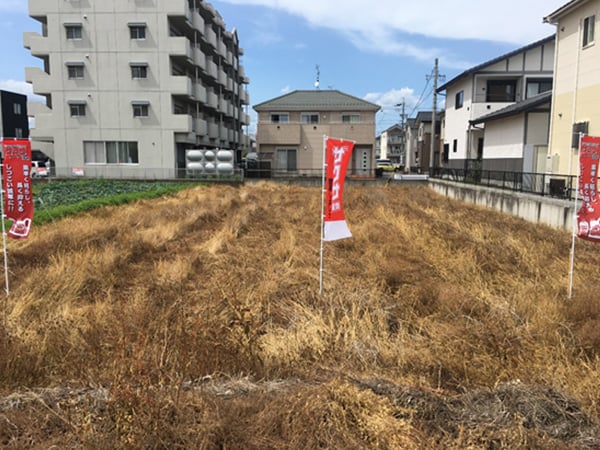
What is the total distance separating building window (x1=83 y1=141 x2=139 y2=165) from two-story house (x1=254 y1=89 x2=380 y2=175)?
9.92m

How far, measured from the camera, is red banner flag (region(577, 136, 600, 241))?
5.92m

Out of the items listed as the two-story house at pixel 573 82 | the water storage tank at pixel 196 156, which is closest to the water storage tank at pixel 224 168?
the water storage tank at pixel 196 156

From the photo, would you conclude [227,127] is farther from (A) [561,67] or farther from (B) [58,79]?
(A) [561,67]

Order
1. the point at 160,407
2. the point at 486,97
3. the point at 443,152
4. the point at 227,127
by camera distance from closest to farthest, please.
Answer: the point at 160,407 < the point at 486,97 < the point at 443,152 < the point at 227,127

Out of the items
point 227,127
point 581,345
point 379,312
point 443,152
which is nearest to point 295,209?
point 379,312

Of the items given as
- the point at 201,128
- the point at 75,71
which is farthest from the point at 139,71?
the point at 201,128

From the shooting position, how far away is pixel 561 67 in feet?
53.8

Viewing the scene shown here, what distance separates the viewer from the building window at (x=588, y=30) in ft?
47.6

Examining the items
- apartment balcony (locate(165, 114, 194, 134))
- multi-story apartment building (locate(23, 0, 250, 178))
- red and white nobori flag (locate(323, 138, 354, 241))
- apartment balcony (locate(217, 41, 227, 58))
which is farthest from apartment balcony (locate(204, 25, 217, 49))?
red and white nobori flag (locate(323, 138, 354, 241))

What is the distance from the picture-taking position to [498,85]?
94.8 feet

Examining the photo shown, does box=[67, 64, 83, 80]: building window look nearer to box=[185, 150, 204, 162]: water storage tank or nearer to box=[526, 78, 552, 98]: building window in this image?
box=[185, 150, 204, 162]: water storage tank

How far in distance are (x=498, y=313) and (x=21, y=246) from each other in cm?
887

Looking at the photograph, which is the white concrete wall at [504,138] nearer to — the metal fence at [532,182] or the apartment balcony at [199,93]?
the metal fence at [532,182]

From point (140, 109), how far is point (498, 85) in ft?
82.7
